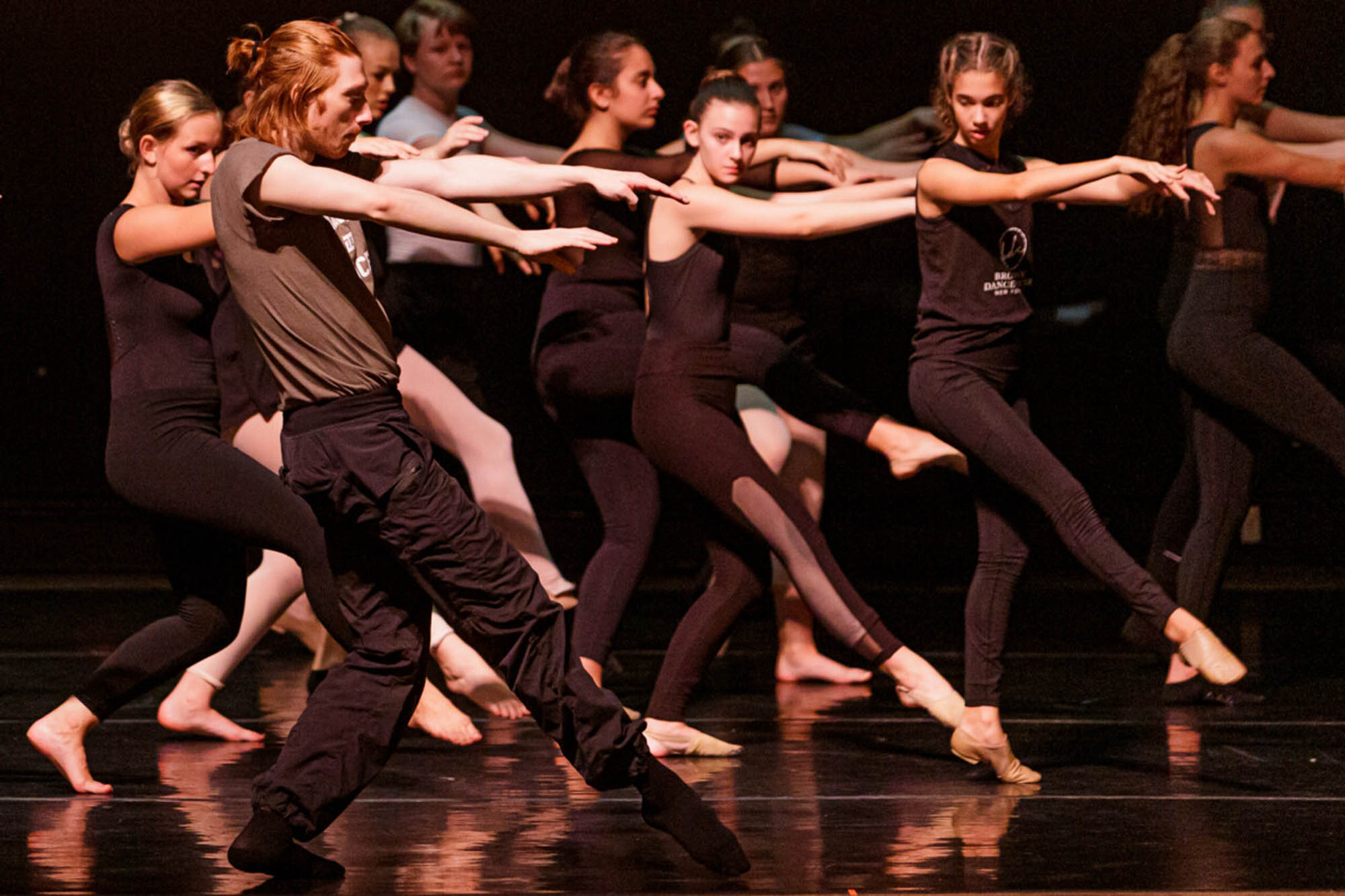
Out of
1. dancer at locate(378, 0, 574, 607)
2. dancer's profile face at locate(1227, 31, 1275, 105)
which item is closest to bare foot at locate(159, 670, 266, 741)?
dancer at locate(378, 0, 574, 607)

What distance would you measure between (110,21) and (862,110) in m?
Result: 3.00

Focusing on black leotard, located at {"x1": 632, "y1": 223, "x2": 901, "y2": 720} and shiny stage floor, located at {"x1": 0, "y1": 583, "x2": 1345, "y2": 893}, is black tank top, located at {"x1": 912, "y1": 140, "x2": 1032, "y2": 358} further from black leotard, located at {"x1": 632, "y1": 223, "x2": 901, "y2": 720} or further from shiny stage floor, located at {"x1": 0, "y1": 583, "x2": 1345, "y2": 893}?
shiny stage floor, located at {"x1": 0, "y1": 583, "x2": 1345, "y2": 893}

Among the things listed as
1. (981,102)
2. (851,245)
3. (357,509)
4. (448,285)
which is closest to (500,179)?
(357,509)

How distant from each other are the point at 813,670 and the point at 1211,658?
181cm

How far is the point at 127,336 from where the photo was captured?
3.83 meters

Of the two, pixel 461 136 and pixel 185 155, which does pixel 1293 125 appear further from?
pixel 185 155

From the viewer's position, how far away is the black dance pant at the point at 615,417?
4426mm

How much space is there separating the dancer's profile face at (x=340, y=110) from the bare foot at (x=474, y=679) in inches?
68.2

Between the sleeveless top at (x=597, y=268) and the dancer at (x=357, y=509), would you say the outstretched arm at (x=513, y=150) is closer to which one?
the sleeveless top at (x=597, y=268)

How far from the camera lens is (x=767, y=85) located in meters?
5.39

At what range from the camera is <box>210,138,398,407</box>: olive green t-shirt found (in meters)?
2.87

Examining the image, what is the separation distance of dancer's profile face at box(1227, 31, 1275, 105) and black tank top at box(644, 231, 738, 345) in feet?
4.47

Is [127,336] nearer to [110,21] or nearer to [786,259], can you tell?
[786,259]

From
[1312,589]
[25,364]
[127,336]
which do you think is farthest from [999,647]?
[25,364]
